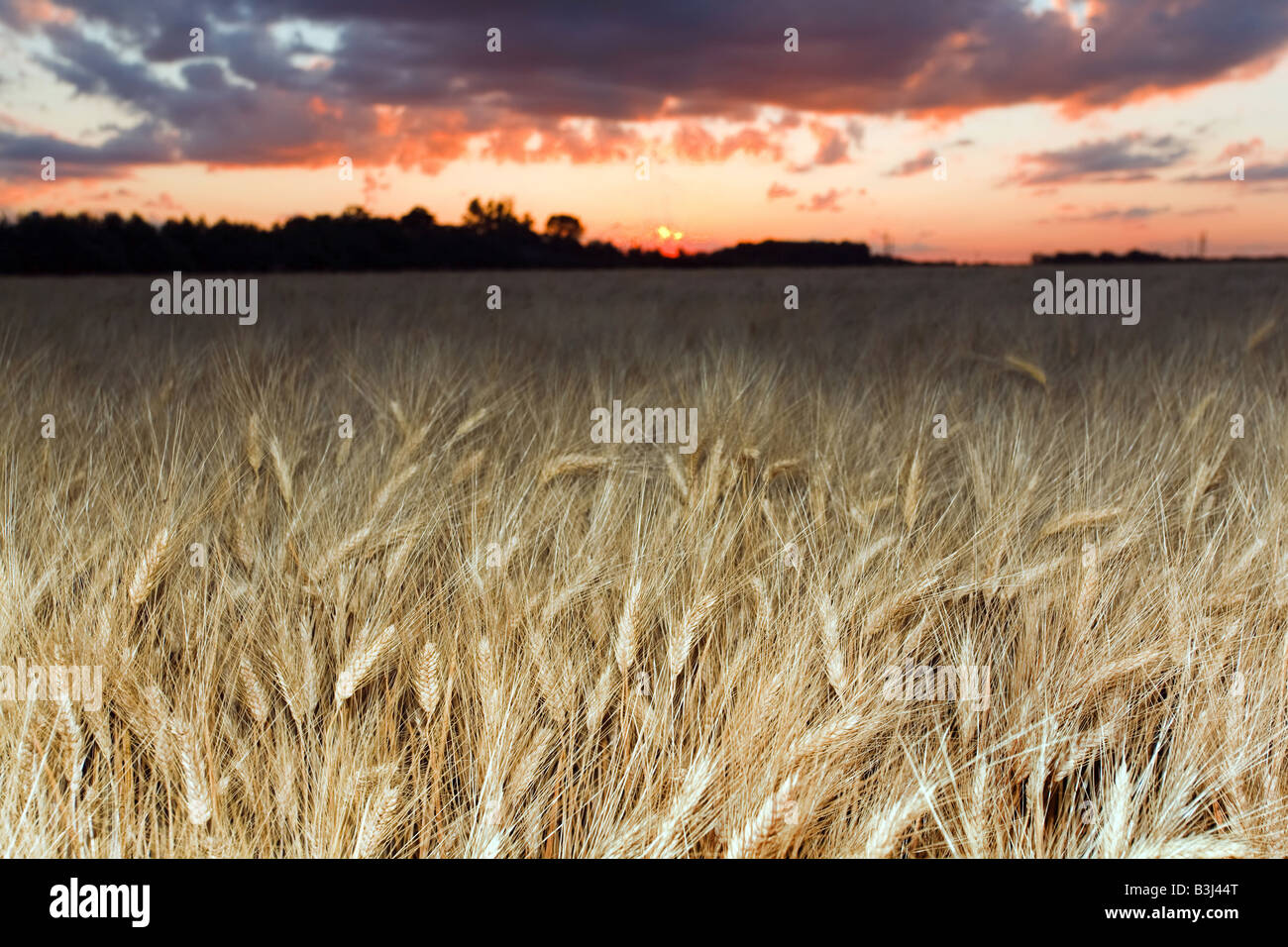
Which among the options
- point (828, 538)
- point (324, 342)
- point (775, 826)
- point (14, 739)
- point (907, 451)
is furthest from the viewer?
point (324, 342)

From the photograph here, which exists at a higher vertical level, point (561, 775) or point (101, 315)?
point (101, 315)

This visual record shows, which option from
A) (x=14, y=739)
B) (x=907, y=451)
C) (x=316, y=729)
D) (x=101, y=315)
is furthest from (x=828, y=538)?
(x=101, y=315)

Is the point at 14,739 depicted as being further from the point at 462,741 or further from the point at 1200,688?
the point at 1200,688

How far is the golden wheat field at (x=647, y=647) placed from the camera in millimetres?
1106

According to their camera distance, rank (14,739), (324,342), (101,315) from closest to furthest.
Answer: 1. (14,739)
2. (324,342)
3. (101,315)

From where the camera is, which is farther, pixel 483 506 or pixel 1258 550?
pixel 483 506

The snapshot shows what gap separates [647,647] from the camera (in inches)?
55.3

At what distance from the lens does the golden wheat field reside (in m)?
1.11

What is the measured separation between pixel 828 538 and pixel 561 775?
29.9 inches

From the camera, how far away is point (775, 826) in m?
1.00

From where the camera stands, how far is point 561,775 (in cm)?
123
